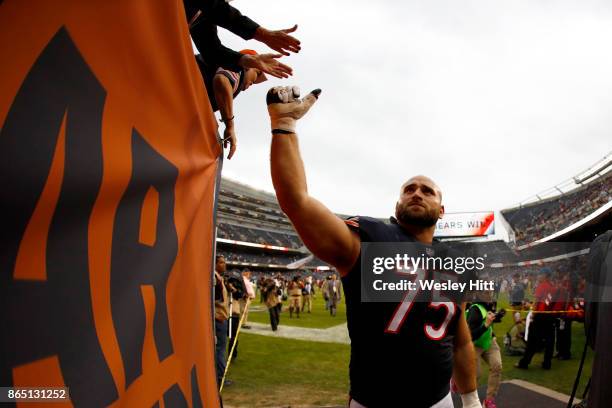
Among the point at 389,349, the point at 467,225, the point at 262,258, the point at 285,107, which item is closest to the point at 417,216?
the point at 389,349

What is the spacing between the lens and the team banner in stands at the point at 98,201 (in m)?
0.79

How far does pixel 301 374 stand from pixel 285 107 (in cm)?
743

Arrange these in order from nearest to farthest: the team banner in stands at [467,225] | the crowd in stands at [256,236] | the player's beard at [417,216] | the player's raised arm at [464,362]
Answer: the player's beard at [417,216]
the player's raised arm at [464,362]
the team banner in stands at [467,225]
the crowd in stands at [256,236]

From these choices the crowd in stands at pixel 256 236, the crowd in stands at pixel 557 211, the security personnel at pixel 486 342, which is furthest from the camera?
the crowd in stands at pixel 256 236

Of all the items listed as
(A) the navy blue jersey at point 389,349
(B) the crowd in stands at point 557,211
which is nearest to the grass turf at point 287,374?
(A) the navy blue jersey at point 389,349

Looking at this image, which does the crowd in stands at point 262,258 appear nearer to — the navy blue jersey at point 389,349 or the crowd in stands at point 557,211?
the crowd in stands at point 557,211

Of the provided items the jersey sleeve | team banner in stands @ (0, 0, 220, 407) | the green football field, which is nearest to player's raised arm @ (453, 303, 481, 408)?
team banner in stands @ (0, 0, 220, 407)

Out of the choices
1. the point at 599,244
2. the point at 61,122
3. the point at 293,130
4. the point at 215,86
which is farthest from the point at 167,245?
the point at 599,244

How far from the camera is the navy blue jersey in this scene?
208 centimetres

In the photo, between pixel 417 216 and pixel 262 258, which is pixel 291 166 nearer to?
pixel 417 216

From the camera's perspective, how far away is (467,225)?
6406 centimetres

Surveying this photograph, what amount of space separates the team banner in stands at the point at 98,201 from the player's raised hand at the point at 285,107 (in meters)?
0.32

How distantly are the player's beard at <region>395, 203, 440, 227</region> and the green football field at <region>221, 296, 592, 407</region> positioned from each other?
15.4ft

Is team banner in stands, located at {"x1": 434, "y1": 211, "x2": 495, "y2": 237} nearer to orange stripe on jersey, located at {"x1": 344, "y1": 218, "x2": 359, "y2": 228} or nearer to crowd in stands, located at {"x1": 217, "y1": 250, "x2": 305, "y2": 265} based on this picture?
crowd in stands, located at {"x1": 217, "y1": 250, "x2": 305, "y2": 265}
